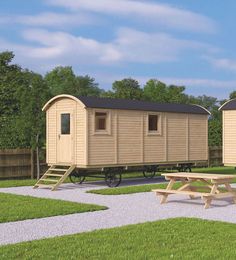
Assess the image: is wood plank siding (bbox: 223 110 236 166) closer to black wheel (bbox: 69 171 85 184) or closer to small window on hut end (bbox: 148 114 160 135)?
small window on hut end (bbox: 148 114 160 135)

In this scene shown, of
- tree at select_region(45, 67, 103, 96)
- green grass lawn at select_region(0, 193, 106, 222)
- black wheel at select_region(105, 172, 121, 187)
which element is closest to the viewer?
green grass lawn at select_region(0, 193, 106, 222)

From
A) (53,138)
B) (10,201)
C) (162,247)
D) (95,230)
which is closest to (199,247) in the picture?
(162,247)

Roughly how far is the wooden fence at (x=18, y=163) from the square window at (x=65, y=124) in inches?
124

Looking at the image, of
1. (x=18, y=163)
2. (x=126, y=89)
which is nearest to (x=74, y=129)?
(x=18, y=163)

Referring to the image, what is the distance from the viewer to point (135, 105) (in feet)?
63.4

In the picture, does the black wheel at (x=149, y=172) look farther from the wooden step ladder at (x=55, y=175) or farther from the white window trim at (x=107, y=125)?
the wooden step ladder at (x=55, y=175)

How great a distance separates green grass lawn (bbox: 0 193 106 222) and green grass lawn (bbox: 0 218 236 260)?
7.85 feet

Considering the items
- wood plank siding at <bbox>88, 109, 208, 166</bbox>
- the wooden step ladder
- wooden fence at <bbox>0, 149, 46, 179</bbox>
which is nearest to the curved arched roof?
wood plank siding at <bbox>88, 109, 208, 166</bbox>

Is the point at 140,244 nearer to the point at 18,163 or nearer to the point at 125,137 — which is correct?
the point at 125,137

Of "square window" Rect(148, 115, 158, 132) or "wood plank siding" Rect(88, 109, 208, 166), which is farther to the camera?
"square window" Rect(148, 115, 158, 132)

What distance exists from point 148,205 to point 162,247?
512 cm

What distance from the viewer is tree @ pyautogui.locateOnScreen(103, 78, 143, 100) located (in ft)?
141

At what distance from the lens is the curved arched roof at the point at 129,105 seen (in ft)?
58.5

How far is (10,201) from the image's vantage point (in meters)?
13.3
